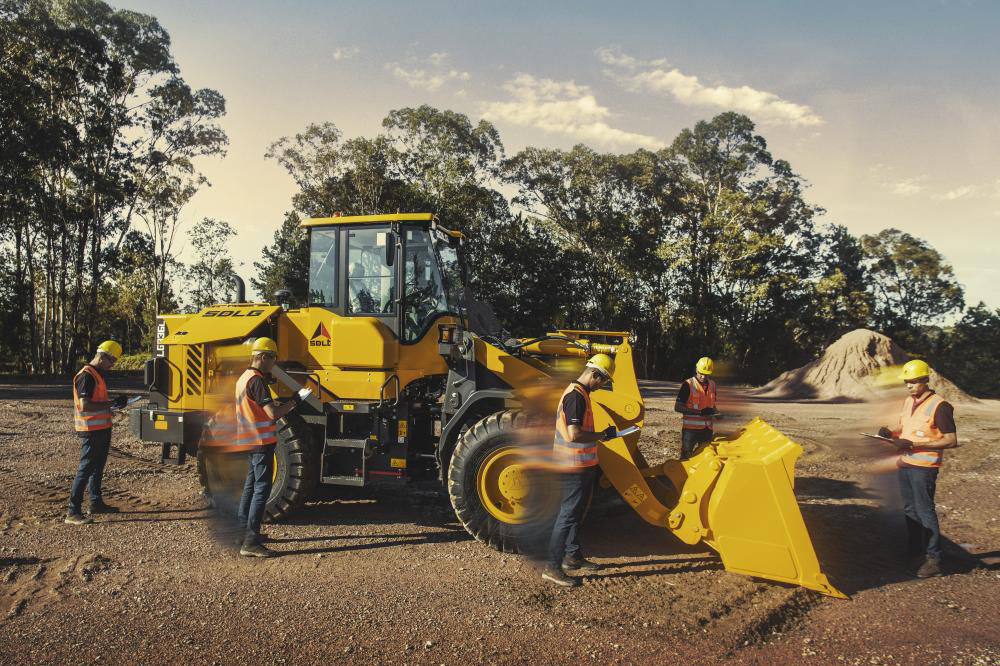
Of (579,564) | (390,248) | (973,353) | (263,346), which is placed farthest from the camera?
(973,353)

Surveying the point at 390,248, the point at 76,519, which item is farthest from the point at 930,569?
the point at 76,519

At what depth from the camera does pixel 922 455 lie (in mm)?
5266

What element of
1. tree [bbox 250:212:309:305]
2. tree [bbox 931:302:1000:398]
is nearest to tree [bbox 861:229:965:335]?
tree [bbox 931:302:1000:398]

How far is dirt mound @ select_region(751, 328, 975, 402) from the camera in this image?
2316 centimetres

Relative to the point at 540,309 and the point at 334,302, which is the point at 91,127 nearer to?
the point at 540,309

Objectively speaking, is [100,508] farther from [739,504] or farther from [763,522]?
[763,522]

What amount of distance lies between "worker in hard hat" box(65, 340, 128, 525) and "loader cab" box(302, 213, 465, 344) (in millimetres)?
2245

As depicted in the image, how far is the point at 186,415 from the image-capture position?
6211 millimetres

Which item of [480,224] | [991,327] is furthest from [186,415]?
[991,327]

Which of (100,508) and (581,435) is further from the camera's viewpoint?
(100,508)

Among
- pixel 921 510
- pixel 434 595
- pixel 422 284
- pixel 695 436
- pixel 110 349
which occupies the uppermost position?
pixel 422 284

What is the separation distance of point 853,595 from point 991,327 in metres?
35.2

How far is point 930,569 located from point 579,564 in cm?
281

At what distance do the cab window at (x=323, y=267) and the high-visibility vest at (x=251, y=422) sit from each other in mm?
1277
